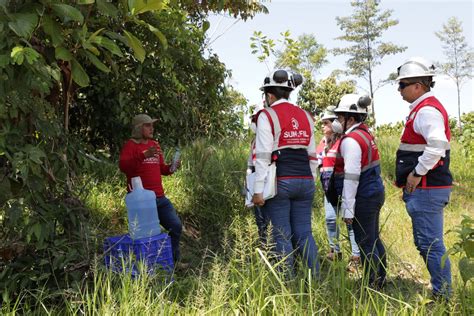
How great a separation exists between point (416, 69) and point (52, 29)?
8.35 ft

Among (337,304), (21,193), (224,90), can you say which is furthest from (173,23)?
(337,304)

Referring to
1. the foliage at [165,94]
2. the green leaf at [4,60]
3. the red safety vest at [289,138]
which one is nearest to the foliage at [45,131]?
the green leaf at [4,60]

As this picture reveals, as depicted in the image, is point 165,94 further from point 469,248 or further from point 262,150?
point 469,248

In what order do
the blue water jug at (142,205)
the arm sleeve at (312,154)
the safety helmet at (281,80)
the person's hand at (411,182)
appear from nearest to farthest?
the person's hand at (411,182)
the safety helmet at (281,80)
the arm sleeve at (312,154)
the blue water jug at (142,205)

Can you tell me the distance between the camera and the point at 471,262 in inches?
98.8

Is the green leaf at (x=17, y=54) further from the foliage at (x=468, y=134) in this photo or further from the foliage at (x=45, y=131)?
the foliage at (x=468, y=134)

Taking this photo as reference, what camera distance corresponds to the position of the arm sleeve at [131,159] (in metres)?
4.52

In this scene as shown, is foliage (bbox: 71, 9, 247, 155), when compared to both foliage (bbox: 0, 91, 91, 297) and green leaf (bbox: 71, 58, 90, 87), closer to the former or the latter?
foliage (bbox: 0, 91, 91, 297)

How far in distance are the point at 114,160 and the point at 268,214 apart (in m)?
3.85

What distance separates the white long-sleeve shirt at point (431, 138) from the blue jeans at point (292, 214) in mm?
917

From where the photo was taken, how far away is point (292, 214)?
3977 millimetres

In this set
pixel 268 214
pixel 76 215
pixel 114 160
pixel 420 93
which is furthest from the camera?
pixel 114 160

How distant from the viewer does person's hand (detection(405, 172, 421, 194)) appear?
3.50 metres

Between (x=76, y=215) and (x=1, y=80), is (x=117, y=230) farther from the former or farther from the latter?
(x=1, y=80)
